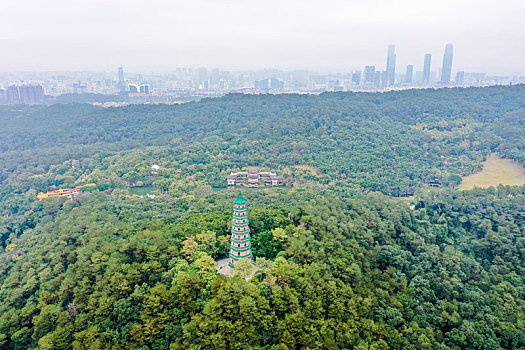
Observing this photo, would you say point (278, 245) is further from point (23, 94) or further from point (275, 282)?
point (23, 94)

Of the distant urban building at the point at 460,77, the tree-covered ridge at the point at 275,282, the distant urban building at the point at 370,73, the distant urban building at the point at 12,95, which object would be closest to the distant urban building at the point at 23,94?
the distant urban building at the point at 12,95

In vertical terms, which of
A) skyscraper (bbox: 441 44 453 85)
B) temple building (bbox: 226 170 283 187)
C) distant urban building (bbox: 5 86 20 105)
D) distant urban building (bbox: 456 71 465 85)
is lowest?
temple building (bbox: 226 170 283 187)

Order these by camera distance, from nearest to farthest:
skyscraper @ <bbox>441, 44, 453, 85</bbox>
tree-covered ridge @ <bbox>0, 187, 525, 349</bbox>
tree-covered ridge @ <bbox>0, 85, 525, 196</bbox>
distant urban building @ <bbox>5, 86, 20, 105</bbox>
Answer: tree-covered ridge @ <bbox>0, 187, 525, 349</bbox> < tree-covered ridge @ <bbox>0, 85, 525, 196</bbox> < distant urban building @ <bbox>5, 86, 20, 105</bbox> < skyscraper @ <bbox>441, 44, 453, 85</bbox>

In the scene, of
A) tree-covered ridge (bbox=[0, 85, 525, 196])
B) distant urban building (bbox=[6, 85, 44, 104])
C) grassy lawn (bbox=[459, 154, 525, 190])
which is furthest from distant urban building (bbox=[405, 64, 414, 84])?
distant urban building (bbox=[6, 85, 44, 104])

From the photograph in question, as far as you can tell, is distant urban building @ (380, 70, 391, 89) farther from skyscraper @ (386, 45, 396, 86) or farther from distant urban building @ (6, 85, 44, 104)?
distant urban building @ (6, 85, 44, 104)

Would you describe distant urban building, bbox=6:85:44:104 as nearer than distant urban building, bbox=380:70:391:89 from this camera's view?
Yes

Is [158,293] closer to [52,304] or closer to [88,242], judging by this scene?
[52,304]

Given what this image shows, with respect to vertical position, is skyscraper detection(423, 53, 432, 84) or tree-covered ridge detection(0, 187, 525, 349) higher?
skyscraper detection(423, 53, 432, 84)
